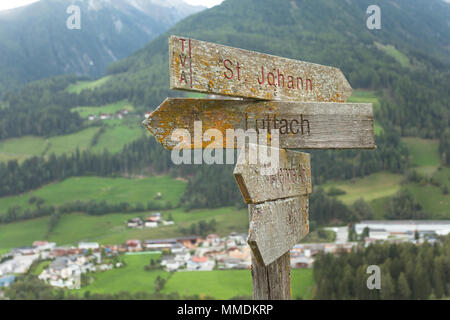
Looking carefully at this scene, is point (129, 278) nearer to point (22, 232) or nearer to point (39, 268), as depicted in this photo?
point (39, 268)

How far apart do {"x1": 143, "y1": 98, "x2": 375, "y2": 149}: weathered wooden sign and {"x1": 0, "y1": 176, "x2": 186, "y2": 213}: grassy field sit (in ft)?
327

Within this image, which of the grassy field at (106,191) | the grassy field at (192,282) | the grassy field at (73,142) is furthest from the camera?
the grassy field at (73,142)

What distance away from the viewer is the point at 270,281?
3.59 meters

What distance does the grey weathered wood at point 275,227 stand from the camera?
2.97m

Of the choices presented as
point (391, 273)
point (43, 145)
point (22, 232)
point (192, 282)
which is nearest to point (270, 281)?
point (391, 273)

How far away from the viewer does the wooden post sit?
3580 millimetres

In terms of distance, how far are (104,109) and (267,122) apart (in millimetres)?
155038

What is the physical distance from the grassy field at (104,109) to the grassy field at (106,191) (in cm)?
3388

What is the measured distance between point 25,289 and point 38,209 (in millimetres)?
42757

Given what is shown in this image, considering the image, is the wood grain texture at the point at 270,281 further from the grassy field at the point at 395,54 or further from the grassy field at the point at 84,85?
the grassy field at the point at 84,85

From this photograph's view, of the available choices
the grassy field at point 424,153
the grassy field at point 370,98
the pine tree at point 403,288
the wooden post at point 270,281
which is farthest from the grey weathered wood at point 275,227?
the grassy field at point 370,98

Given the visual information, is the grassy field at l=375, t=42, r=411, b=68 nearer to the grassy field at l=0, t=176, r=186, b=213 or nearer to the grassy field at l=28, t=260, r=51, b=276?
the grassy field at l=0, t=176, r=186, b=213

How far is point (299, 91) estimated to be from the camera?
151 inches

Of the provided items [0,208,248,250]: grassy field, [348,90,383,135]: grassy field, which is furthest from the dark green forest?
[348,90,383,135]: grassy field
